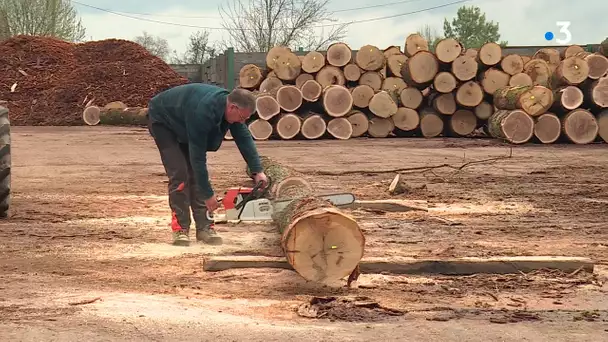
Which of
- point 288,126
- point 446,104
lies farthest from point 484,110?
point 288,126

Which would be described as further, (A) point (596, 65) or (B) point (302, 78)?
(B) point (302, 78)

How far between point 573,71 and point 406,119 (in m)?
4.36

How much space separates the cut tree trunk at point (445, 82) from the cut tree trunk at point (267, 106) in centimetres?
390

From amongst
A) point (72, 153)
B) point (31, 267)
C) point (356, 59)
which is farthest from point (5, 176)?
point (356, 59)

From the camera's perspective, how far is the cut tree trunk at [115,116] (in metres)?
26.1

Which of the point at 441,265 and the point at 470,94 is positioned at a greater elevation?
the point at 470,94

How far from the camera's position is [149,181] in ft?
35.6

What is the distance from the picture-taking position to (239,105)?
587 cm

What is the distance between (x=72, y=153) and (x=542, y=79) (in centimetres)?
1153

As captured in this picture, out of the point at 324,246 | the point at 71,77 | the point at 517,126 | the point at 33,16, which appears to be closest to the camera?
the point at 324,246

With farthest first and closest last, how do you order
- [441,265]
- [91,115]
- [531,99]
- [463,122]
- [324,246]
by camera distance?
[91,115] → [463,122] → [531,99] → [441,265] → [324,246]

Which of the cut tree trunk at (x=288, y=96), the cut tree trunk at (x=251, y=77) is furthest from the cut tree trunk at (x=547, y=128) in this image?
the cut tree trunk at (x=251, y=77)

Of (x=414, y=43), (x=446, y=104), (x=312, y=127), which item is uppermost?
(x=414, y=43)

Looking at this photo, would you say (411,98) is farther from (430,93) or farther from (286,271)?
(286,271)
